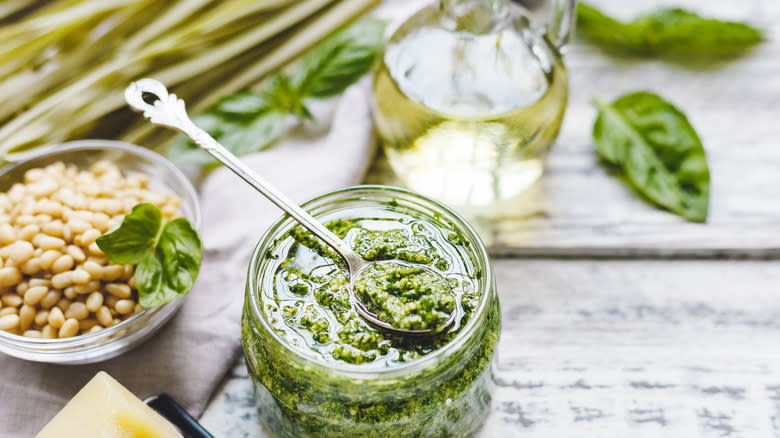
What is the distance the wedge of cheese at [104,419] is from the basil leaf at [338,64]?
0.77 meters

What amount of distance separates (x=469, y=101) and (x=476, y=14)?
16 cm

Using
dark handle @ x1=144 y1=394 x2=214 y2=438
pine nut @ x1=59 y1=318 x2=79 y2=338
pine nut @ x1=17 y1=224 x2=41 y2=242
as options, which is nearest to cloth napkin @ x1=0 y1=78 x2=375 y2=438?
dark handle @ x1=144 y1=394 x2=214 y2=438

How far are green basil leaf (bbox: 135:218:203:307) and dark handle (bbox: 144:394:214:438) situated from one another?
0.68 feet

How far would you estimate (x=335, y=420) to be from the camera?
100 cm

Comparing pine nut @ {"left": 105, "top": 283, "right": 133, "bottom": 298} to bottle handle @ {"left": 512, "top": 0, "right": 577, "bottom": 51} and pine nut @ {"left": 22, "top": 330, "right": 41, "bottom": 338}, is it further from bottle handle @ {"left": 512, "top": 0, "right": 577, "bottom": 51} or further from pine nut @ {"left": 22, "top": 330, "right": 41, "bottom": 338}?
bottle handle @ {"left": 512, "top": 0, "right": 577, "bottom": 51}

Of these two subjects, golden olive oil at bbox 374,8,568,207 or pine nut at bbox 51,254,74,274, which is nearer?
pine nut at bbox 51,254,74,274

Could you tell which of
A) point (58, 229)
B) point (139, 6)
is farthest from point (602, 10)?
point (58, 229)

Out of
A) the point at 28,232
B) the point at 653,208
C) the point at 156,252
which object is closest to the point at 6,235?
the point at 28,232

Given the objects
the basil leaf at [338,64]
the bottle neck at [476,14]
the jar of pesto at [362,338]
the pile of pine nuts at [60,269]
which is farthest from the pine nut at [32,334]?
the bottle neck at [476,14]

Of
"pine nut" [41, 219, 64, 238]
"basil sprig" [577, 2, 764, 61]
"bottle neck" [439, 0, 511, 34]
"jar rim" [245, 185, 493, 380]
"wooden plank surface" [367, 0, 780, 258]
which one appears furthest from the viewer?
"basil sprig" [577, 2, 764, 61]

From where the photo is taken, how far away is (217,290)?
1.33 metres

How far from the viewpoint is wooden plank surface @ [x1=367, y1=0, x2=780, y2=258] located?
4.70ft

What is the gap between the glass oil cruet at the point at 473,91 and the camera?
131cm

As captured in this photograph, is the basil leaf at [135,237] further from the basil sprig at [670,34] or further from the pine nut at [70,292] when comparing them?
the basil sprig at [670,34]
